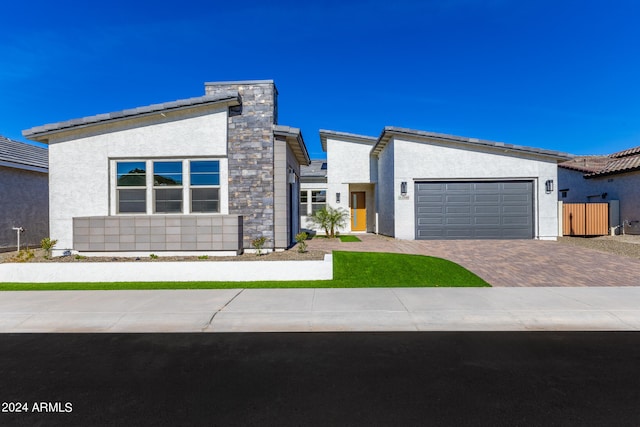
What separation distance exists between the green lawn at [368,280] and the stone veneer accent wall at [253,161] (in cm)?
307

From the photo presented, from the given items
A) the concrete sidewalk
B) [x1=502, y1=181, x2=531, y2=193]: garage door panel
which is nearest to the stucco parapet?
[x1=502, y1=181, x2=531, y2=193]: garage door panel

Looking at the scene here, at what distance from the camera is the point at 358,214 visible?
829 inches

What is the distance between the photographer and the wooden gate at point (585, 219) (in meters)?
15.5

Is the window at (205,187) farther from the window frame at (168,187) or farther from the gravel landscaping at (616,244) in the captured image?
the gravel landscaping at (616,244)

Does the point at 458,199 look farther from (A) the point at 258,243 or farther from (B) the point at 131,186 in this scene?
(B) the point at 131,186

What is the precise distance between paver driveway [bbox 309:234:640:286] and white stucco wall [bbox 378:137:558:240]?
1824 mm

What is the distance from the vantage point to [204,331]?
5.12 m

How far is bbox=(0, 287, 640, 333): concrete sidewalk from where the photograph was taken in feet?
17.2

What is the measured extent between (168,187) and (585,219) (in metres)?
18.6

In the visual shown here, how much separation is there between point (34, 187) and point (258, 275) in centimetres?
1288

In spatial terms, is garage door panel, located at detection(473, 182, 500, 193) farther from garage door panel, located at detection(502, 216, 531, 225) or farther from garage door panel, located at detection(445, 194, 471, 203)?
garage door panel, located at detection(502, 216, 531, 225)
